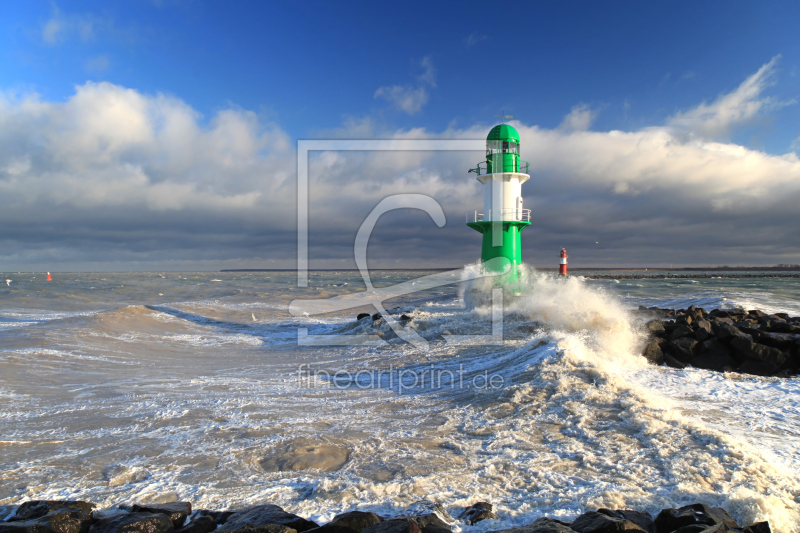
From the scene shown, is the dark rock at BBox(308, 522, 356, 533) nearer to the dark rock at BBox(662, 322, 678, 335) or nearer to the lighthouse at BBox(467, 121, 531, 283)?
the dark rock at BBox(662, 322, 678, 335)

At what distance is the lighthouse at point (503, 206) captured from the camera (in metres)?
16.2

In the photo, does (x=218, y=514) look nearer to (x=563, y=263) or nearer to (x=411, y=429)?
(x=411, y=429)

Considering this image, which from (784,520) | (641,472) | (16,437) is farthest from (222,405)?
(784,520)

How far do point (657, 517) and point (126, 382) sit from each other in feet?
28.6

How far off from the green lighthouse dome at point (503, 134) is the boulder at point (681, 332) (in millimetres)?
8991

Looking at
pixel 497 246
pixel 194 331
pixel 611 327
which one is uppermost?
pixel 497 246

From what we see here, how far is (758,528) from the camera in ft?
10.4

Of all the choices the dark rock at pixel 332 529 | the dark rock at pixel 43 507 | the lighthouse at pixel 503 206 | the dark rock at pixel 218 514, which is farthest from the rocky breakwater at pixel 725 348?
the dark rock at pixel 43 507

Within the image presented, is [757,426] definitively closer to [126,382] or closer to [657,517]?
[657,517]

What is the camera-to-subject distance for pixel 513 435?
17.5 feet

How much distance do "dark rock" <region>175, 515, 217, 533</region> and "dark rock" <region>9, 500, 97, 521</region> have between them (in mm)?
890

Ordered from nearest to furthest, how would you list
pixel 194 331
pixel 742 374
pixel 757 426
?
pixel 757 426 < pixel 742 374 < pixel 194 331

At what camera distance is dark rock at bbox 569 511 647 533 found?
10.2ft

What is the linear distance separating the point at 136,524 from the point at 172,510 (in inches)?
14.1
